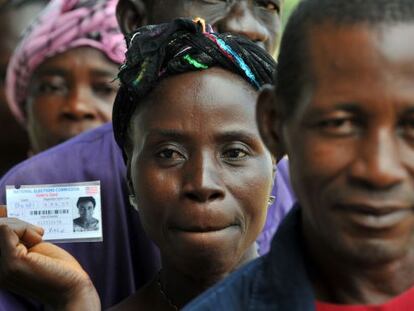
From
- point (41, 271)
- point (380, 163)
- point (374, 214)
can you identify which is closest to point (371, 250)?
point (374, 214)

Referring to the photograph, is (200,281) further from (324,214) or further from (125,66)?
(324,214)

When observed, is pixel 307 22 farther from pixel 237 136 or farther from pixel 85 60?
pixel 85 60

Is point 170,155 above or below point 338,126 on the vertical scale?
below

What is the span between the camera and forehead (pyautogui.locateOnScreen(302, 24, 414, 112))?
188cm

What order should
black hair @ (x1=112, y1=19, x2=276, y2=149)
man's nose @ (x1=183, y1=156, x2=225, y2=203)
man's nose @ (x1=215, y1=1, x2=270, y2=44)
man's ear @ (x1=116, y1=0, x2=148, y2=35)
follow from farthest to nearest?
man's ear @ (x1=116, y1=0, x2=148, y2=35) → man's nose @ (x1=215, y1=1, x2=270, y2=44) → black hair @ (x1=112, y1=19, x2=276, y2=149) → man's nose @ (x1=183, y1=156, x2=225, y2=203)

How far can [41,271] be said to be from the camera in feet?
9.78

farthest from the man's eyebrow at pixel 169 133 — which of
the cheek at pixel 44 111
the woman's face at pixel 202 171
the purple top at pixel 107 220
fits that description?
the cheek at pixel 44 111

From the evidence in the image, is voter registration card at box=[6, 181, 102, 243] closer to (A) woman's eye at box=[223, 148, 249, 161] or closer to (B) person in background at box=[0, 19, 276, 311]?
(B) person in background at box=[0, 19, 276, 311]

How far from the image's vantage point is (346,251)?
192 cm

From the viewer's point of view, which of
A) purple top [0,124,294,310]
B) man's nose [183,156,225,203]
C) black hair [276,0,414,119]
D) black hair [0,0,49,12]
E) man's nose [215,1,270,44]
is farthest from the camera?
black hair [0,0,49,12]

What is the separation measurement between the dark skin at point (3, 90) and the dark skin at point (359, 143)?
3512mm

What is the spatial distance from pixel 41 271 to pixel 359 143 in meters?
1.37

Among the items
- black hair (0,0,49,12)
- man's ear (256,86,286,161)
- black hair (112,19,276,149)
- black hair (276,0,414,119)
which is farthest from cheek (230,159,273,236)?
black hair (0,0,49,12)

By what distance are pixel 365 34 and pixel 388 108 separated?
15 centimetres
